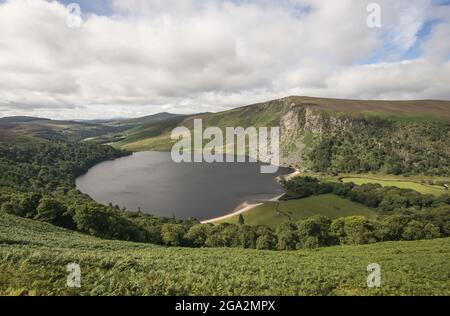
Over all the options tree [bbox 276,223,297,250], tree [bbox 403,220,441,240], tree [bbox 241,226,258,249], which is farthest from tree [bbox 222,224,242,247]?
tree [bbox 403,220,441,240]

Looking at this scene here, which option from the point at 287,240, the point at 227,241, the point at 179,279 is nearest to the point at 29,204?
the point at 227,241

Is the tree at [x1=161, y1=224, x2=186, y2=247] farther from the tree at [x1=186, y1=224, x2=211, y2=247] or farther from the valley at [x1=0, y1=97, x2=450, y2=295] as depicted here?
the tree at [x1=186, y1=224, x2=211, y2=247]

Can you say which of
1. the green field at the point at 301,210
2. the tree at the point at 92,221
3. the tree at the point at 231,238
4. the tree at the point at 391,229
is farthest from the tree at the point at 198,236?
the tree at the point at 391,229

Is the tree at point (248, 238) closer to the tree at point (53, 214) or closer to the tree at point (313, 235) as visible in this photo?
the tree at point (313, 235)

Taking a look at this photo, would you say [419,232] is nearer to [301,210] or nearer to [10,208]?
[301,210]

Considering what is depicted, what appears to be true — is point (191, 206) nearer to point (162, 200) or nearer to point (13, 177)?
point (162, 200)
